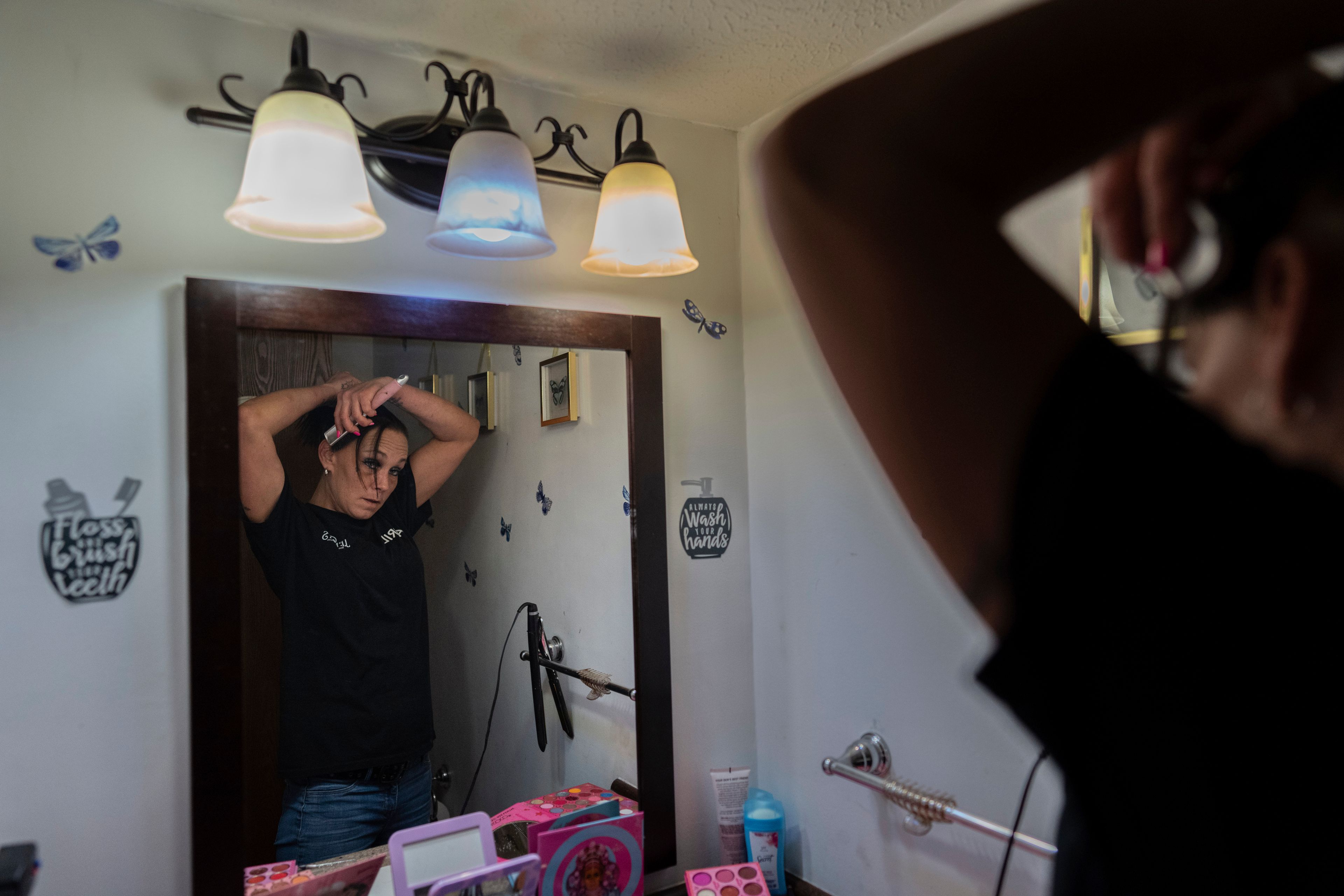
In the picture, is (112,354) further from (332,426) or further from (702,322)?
(702,322)

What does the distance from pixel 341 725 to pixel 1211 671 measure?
1166 millimetres

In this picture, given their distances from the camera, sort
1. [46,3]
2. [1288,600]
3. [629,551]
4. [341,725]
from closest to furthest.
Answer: [1288,600] < [46,3] < [341,725] < [629,551]

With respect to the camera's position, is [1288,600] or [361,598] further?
[361,598]

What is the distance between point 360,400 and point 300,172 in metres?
0.34

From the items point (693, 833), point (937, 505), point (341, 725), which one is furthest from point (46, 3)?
point (693, 833)

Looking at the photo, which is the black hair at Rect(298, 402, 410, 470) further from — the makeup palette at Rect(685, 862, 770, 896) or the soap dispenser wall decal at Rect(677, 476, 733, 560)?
the makeup palette at Rect(685, 862, 770, 896)

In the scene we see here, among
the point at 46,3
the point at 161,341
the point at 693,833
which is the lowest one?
the point at 693,833

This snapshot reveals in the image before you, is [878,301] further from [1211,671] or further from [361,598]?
[361,598]

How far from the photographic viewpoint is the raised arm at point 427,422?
122cm

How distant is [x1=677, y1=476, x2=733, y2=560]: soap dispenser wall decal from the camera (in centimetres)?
156

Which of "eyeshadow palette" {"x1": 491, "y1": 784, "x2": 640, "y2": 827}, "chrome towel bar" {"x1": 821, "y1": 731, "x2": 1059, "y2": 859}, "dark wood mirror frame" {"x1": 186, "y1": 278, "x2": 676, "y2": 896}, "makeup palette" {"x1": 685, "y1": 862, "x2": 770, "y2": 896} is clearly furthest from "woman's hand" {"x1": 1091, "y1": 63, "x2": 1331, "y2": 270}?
"makeup palette" {"x1": 685, "y1": 862, "x2": 770, "y2": 896}

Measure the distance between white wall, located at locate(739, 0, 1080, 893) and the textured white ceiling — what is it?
4.7 inches

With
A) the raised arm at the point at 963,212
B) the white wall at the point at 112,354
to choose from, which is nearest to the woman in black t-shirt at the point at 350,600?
the white wall at the point at 112,354

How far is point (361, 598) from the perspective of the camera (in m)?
1.21
